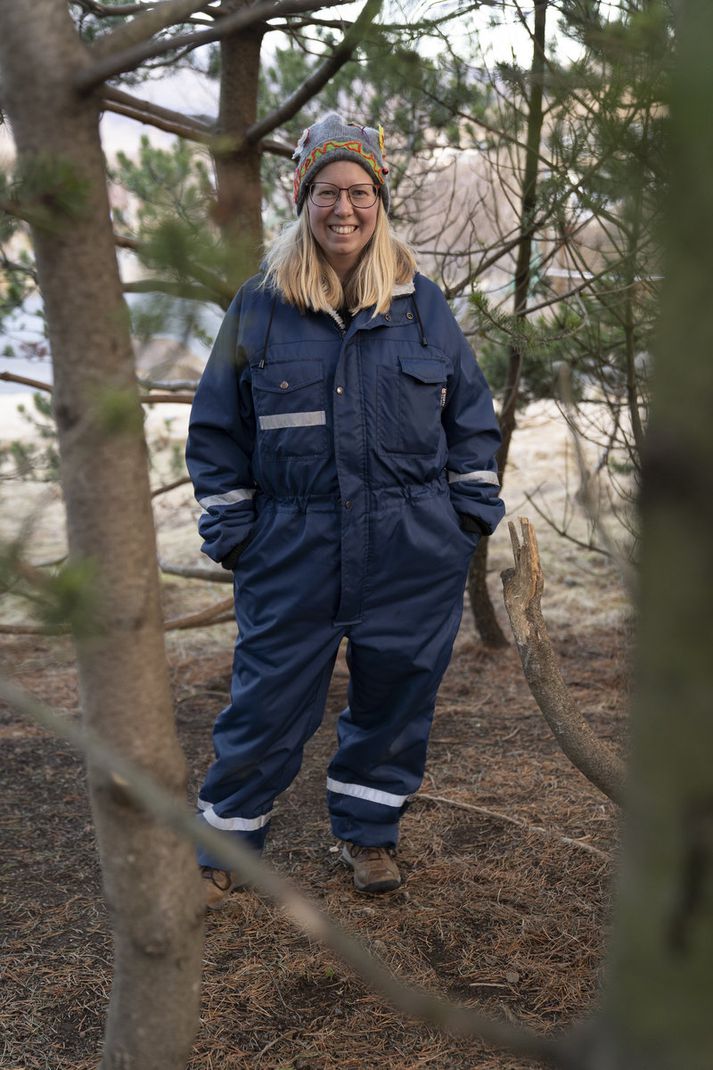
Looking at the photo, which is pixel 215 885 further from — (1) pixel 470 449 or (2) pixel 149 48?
(2) pixel 149 48

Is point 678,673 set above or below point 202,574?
above

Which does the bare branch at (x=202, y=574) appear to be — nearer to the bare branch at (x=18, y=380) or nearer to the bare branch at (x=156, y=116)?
the bare branch at (x=18, y=380)

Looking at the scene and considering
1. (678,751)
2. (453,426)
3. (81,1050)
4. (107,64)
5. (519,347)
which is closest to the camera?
(678,751)

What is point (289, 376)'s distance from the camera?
2717 mm

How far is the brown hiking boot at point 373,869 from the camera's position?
302cm

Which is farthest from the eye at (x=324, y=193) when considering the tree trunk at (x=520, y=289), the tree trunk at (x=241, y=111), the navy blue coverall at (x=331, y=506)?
the tree trunk at (x=241, y=111)

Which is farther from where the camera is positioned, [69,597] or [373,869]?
[373,869]

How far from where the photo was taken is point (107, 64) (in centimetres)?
118

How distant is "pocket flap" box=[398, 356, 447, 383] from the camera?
2.76 meters

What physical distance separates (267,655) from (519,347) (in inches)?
62.9

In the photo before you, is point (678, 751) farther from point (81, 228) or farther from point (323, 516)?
point (323, 516)

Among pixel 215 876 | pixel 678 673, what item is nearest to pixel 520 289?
pixel 215 876

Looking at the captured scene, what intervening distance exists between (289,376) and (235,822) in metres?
1.28

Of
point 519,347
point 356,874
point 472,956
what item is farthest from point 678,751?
point 519,347
